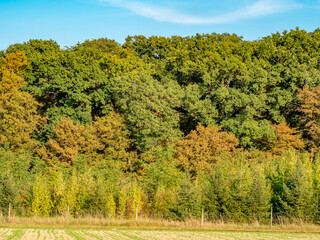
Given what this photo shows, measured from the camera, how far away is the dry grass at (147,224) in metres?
29.1

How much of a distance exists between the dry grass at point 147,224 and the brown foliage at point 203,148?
13.6 meters

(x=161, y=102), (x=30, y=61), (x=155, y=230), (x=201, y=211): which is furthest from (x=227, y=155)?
(x=30, y=61)

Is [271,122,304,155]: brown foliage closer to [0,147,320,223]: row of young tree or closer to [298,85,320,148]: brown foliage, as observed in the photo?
[298,85,320,148]: brown foliage

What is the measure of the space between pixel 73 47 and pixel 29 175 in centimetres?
2423

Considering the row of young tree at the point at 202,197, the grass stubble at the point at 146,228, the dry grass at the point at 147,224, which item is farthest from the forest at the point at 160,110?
the grass stubble at the point at 146,228

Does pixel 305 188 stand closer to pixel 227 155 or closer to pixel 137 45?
pixel 227 155

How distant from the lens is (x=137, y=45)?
67.2 meters

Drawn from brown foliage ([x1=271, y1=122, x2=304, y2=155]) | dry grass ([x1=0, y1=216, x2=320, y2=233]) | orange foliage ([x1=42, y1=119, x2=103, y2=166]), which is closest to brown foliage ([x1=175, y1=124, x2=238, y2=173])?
brown foliage ([x1=271, y1=122, x2=304, y2=155])

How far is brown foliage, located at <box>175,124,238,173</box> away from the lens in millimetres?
44625

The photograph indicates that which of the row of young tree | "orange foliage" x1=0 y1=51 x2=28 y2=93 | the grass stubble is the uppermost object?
"orange foliage" x1=0 y1=51 x2=28 y2=93

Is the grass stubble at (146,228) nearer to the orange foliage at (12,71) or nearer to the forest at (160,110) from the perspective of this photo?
the forest at (160,110)

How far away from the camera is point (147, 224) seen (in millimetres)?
30250

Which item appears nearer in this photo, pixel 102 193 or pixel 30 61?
pixel 102 193

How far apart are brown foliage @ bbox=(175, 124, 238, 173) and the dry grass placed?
13.6 meters
